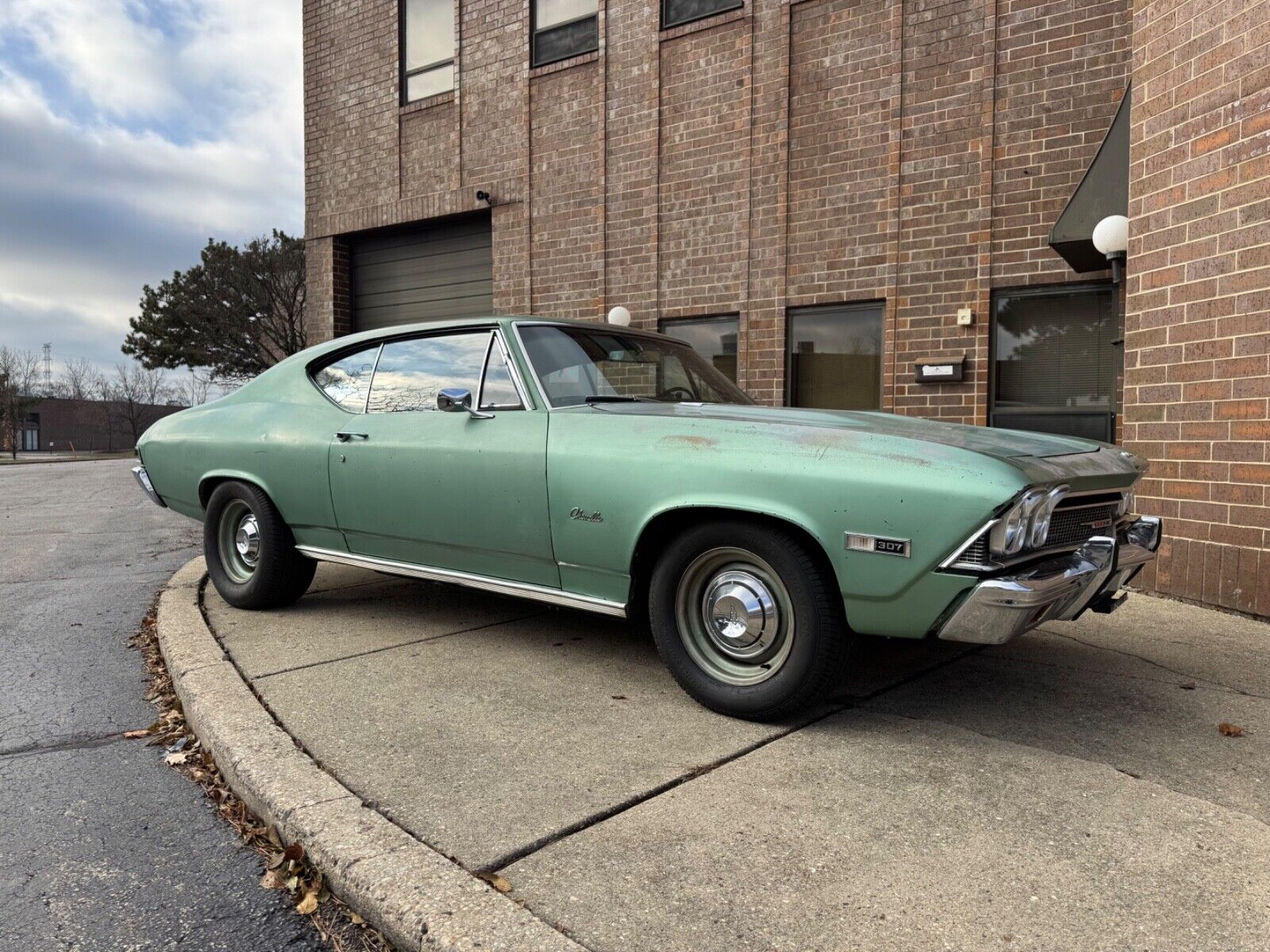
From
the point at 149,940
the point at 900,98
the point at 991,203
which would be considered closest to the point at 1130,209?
the point at 991,203

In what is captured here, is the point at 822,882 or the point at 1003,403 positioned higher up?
the point at 1003,403

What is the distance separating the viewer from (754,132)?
866 centimetres

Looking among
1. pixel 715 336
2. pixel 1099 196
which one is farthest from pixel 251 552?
pixel 1099 196

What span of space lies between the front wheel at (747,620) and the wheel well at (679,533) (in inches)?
1.0

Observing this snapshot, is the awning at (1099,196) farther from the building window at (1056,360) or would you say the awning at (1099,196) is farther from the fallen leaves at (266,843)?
the fallen leaves at (266,843)

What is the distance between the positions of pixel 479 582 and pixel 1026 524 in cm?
216

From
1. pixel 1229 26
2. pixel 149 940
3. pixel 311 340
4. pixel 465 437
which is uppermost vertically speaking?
pixel 1229 26

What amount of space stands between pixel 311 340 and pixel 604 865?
1208 cm

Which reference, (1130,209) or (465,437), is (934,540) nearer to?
(465,437)

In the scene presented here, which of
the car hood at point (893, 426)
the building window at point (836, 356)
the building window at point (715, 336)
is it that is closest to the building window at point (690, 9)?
the building window at point (715, 336)

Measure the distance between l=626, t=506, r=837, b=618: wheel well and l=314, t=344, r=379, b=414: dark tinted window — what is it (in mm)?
1839

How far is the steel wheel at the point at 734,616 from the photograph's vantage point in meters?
2.78

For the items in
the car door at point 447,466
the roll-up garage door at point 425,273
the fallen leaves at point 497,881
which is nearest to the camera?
the fallen leaves at point 497,881

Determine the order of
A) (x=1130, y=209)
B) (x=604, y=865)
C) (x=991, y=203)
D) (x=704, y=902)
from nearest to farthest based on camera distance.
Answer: (x=704, y=902) < (x=604, y=865) < (x=1130, y=209) < (x=991, y=203)
